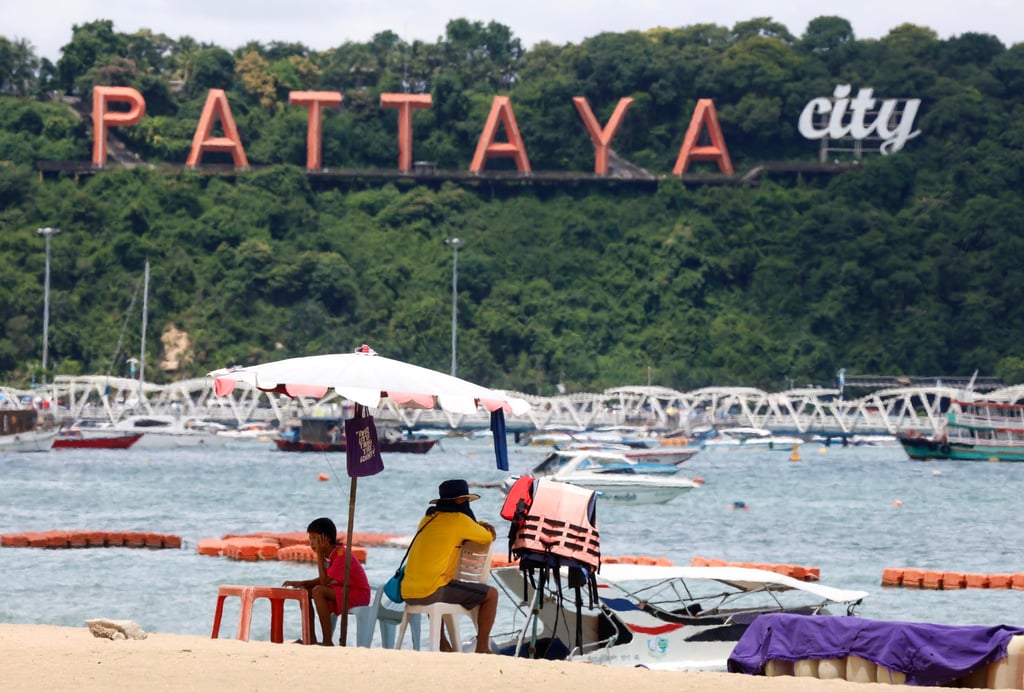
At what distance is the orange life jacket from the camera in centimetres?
1627

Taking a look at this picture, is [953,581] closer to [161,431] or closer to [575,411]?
[161,431]

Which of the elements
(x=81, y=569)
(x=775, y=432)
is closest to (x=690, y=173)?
(x=775, y=432)

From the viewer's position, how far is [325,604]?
17281 mm

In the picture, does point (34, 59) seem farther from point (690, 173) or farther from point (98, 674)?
point (98, 674)

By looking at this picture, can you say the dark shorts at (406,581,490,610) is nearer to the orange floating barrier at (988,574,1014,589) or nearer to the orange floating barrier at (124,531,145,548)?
the orange floating barrier at (988,574,1014,589)

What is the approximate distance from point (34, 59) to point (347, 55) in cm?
2260

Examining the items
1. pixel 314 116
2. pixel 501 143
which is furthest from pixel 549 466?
pixel 501 143

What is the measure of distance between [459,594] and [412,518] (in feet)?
103

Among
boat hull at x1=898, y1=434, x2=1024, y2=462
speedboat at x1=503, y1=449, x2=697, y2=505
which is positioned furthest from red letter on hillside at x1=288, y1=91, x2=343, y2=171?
speedboat at x1=503, y1=449, x2=697, y2=505

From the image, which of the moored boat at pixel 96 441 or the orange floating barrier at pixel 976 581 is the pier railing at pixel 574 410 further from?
the orange floating barrier at pixel 976 581

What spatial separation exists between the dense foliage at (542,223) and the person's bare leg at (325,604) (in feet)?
300

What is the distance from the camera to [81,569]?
31188 mm

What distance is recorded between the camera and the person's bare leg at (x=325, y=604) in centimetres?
1706

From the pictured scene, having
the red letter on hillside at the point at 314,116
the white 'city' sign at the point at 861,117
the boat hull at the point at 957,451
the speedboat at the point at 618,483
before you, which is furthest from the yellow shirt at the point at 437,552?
the white 'city' sign at the point at 861,117
